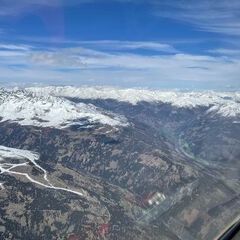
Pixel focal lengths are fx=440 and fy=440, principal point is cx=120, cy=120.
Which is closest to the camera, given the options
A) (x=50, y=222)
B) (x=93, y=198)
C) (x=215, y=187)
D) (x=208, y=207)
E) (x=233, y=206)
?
(x=233, y=206)

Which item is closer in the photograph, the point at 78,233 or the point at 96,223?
the point at 78,233

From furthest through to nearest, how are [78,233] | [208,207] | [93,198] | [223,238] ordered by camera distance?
[93,198], [78,233], [208,207], [223,238]

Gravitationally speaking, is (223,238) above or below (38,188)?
above

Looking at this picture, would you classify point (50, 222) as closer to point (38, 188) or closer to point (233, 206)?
point (38, 188)

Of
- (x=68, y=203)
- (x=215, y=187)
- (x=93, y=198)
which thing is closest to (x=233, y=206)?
(x=215, y=187)

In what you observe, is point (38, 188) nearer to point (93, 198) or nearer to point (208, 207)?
point (93, 198)

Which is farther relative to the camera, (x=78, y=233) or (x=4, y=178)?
(x=4, y=178)

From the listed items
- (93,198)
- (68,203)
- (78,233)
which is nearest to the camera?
(78,233)

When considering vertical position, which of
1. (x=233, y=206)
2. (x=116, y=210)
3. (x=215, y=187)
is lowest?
(x=116, y=210)

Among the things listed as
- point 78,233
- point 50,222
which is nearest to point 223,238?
point 78,233
